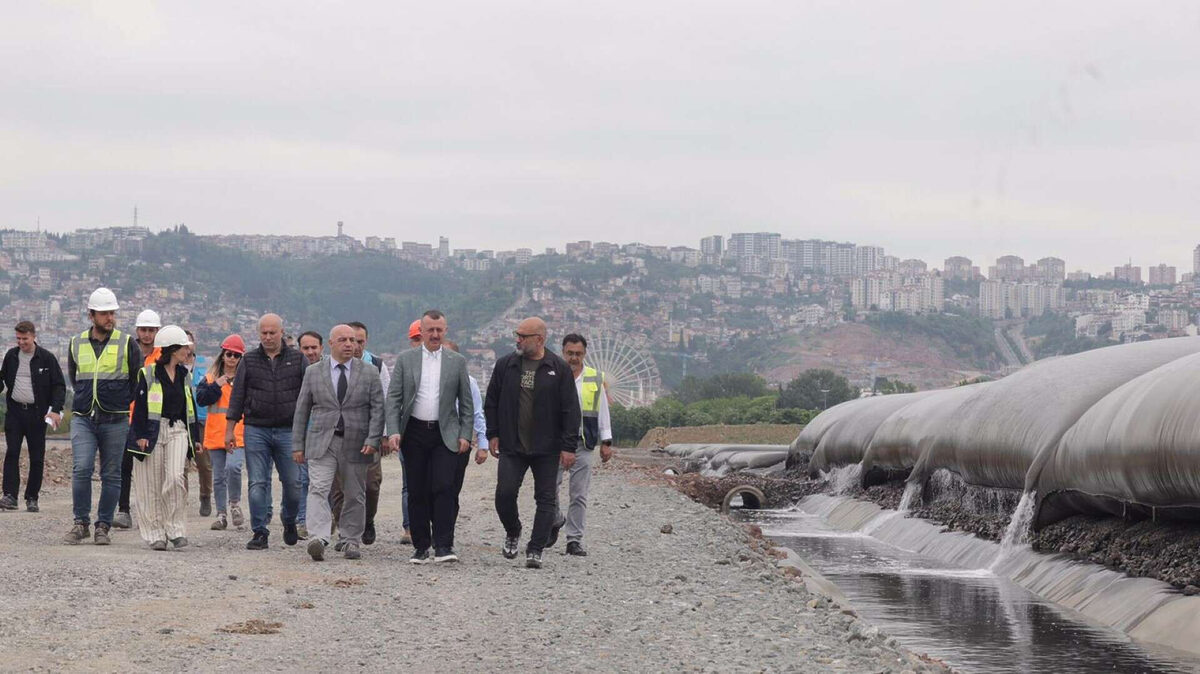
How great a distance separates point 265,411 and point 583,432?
2.90m

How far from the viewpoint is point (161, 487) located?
1434 cm

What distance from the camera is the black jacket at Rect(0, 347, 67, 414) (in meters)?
18.0

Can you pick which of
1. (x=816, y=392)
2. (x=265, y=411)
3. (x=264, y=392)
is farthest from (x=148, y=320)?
(x=816, y=392)

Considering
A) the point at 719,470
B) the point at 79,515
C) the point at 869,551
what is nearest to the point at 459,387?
the point at 79,515

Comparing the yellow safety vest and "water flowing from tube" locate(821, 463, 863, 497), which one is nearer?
the yellow safety vest

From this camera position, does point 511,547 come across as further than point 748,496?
No

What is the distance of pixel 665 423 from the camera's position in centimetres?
10756

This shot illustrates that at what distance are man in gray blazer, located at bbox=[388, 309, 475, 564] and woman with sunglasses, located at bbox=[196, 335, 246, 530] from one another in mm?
3415

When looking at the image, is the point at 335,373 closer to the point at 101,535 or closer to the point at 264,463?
the point at 264,463

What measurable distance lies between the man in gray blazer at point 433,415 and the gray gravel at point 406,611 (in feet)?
2.44

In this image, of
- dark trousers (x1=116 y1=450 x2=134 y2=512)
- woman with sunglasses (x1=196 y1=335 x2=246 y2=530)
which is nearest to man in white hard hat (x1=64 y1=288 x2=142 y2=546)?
woman with sunglasses (x1=196 y1=335 x2=246 y2=530)

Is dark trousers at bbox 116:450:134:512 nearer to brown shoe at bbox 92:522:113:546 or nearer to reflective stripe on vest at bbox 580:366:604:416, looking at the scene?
brown shoe at bbox 92:522:113:546

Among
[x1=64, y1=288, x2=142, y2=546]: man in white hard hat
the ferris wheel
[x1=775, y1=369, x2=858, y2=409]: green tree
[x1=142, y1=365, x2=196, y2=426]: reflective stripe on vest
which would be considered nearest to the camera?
[x1=142, y1=365, x2=196, y2=426]: reflective stripe on vest

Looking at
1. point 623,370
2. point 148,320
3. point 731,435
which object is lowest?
point 731,435
